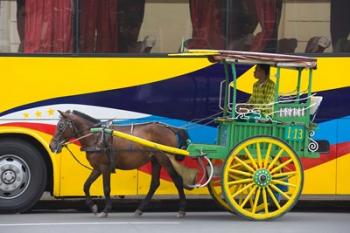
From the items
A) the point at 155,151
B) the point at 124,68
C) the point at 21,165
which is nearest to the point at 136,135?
the point at 155,151

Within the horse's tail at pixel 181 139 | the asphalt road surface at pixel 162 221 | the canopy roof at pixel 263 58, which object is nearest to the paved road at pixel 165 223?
the asphalt road surface at pixel 162 221

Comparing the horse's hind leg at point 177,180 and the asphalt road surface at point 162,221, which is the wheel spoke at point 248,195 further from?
the horse's hind leg at point 177,180

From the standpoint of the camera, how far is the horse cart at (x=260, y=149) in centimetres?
967

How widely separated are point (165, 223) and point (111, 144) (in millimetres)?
1269

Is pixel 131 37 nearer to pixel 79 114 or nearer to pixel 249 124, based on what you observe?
pixel 79 114

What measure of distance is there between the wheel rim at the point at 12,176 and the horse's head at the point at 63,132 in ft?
2.71

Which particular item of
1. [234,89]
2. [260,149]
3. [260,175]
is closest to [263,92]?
[234,89]

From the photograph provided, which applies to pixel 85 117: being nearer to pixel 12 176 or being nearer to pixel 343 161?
Result: pixel 12 176

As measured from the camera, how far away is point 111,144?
10023 mm

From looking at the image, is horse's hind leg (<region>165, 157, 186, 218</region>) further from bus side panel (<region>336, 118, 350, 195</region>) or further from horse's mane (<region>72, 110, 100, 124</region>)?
bus side panel (<region>336, 118, 350, 195</region>)

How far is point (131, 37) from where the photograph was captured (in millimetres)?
10617

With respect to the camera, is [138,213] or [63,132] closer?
[63,132]

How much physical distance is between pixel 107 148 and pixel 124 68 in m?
1.26

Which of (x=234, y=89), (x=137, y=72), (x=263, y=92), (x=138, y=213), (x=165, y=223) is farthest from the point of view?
(x=137, y=72)
